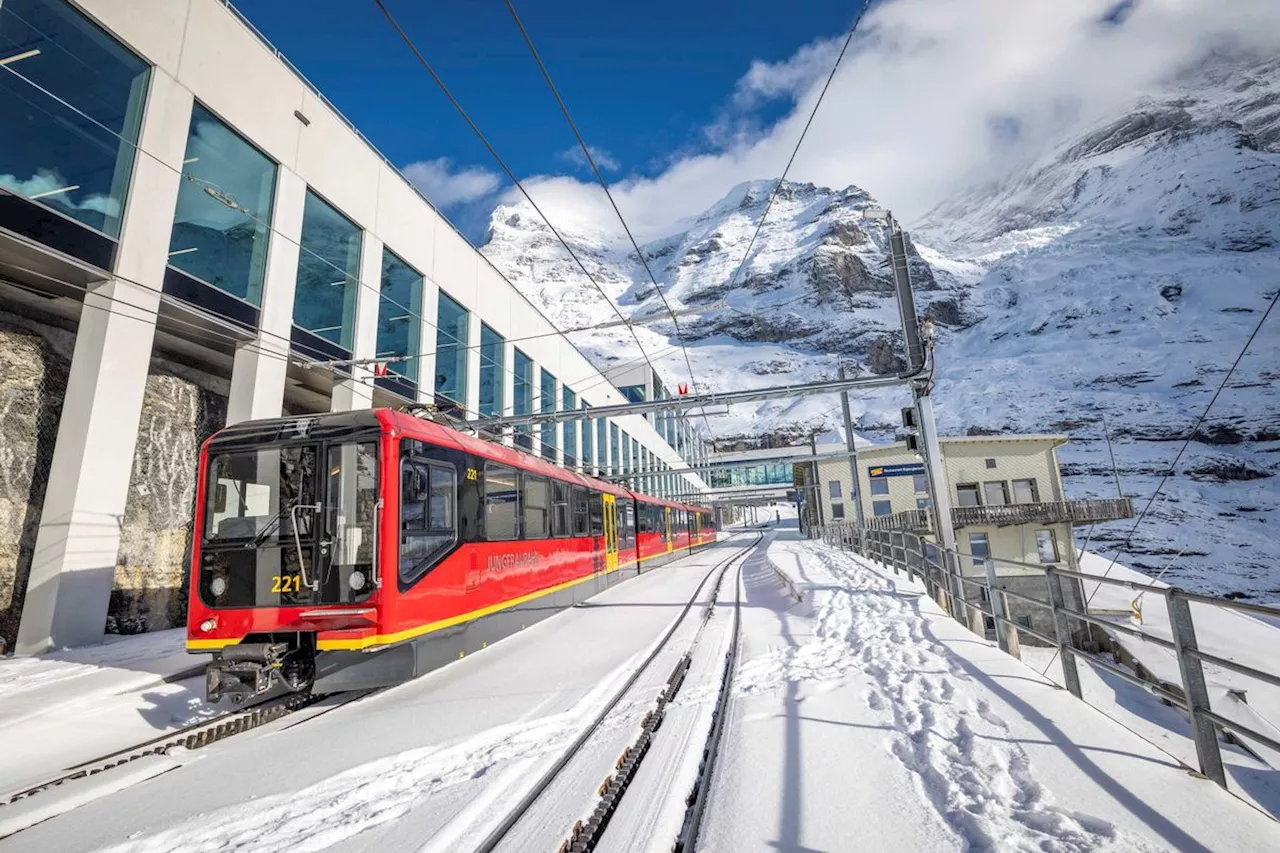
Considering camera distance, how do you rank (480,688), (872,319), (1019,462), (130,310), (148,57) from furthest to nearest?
(872,319) < (1019,462) < (148,57) < (130,310) < (480,688)

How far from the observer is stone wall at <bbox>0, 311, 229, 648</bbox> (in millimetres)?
8578

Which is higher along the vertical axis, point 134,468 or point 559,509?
point 134,468

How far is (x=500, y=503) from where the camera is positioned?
25.8 feet

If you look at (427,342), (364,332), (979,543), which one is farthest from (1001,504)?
(364,332)

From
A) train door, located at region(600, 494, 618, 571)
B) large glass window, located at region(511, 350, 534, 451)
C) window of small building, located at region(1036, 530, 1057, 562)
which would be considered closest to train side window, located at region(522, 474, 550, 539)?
train door, located at region(600, 494, 618, 571)

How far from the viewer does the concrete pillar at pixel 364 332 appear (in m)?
13.8

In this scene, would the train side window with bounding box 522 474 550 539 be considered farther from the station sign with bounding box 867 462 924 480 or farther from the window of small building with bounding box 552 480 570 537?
the station sign with bounding box 867 462 924 480

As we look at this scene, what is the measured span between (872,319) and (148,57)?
16537cm

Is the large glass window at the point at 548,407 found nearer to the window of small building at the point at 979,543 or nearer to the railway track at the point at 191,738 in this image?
the railway track at the point at 191,738

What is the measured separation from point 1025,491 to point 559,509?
3342cm

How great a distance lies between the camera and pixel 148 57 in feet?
31.7

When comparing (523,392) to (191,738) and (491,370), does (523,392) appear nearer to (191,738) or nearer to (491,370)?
(491,370)

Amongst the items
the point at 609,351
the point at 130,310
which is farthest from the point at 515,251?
the point at 130,310

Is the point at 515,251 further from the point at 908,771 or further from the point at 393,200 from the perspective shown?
the point at 908,771
